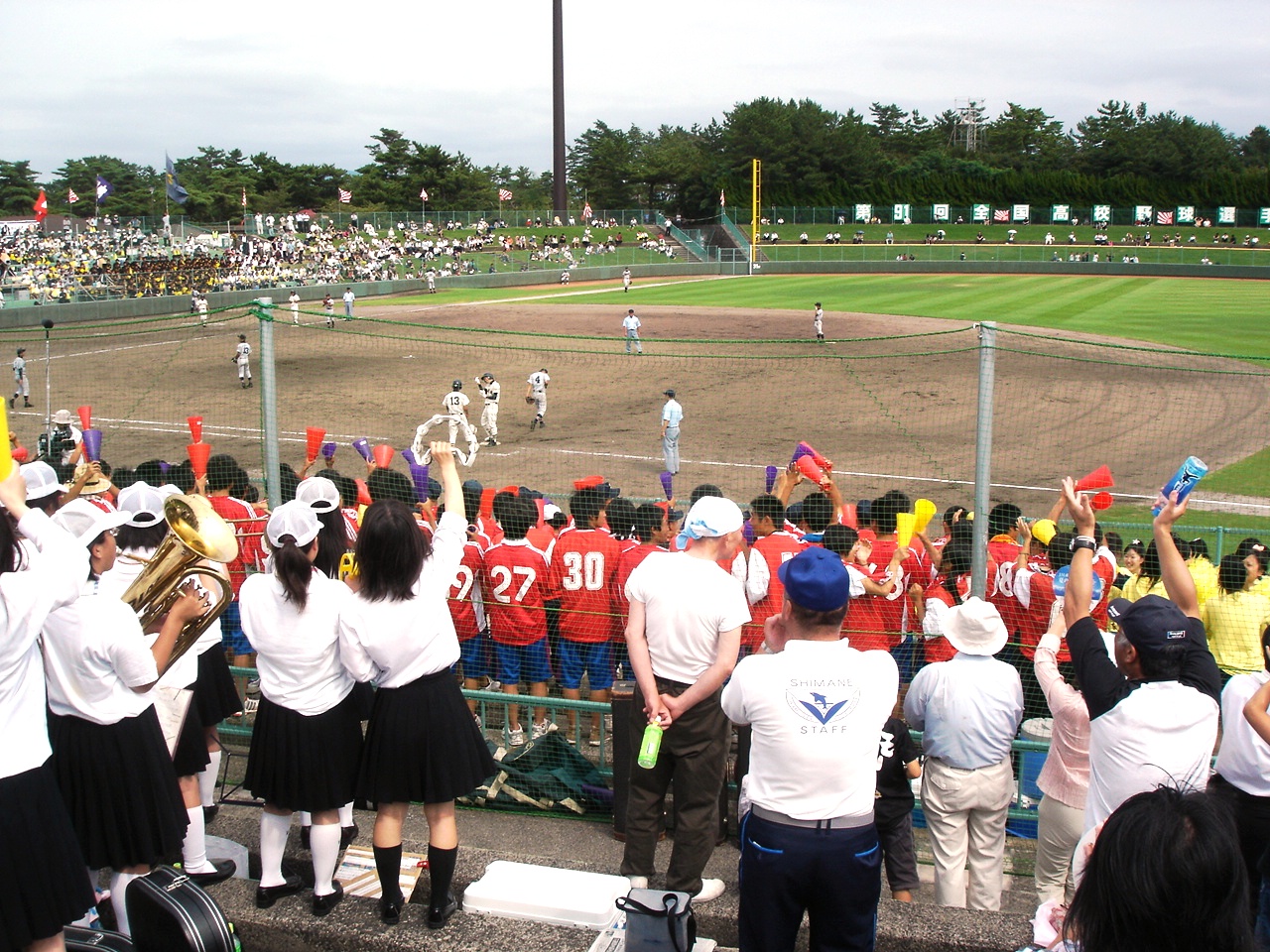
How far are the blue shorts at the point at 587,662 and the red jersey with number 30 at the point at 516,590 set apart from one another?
9.8 inches

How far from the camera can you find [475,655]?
7047 millimetres

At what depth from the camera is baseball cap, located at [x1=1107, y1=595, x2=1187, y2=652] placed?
128 inches

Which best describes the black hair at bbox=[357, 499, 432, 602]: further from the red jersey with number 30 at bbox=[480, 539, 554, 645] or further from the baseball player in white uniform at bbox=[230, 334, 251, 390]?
the baseball player in white uniform at bbox=[230, 334, 251, 390]

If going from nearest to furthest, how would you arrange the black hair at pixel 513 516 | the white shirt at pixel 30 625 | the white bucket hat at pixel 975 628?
the white shirt at pixel 30 625, the white bucket hat at pixel 975 628, the black hair at pixel 513 516

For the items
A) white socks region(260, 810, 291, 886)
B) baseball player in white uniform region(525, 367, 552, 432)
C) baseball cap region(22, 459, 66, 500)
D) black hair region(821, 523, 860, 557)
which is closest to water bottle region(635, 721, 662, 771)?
white socks region(260, 810, 291, 886)

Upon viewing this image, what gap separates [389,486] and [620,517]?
6.12 feet

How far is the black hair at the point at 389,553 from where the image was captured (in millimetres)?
4129

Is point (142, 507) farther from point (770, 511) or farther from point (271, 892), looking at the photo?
point (770, 511)

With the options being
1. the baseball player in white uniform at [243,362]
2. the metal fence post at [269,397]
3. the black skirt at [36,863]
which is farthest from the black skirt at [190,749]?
the baseball player in white uniform at [243,362]

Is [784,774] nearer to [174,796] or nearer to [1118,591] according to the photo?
[174,796]

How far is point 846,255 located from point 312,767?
6348cm

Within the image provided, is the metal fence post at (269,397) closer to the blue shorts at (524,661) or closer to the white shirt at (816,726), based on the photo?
the blue shorts at (524,661)

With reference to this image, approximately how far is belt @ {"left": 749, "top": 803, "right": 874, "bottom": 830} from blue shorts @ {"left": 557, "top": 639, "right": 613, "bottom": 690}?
12.0 ft

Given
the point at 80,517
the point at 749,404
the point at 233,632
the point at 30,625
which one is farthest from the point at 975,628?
the point at 749,404
